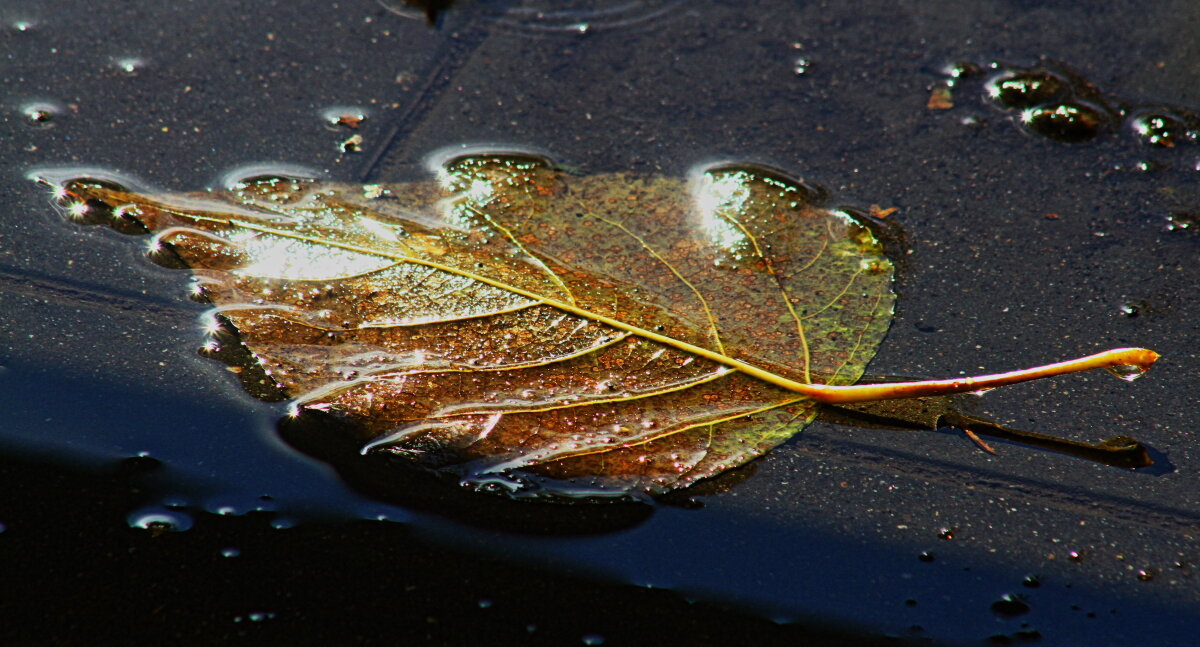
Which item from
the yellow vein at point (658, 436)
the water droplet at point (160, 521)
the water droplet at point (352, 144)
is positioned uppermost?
the water droplet at point (352, 144)

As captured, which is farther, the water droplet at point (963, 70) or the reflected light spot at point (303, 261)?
the water droplet at point (963, 70)

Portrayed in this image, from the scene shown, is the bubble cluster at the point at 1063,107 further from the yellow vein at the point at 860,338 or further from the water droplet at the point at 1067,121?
the yellow vein at the point at 860,338

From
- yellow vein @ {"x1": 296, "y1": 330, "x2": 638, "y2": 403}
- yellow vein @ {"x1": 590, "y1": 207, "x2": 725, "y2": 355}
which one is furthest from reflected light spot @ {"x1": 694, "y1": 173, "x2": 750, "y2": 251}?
yellow vein @ {"x1": 296, "y1": 330, "x2": 638, "y2": 403}

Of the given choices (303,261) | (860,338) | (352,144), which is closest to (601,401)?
(860,338)

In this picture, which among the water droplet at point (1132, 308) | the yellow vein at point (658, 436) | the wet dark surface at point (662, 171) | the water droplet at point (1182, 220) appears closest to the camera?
the wet dark surface at point (662, 171)

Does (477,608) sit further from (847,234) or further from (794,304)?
(847,234)

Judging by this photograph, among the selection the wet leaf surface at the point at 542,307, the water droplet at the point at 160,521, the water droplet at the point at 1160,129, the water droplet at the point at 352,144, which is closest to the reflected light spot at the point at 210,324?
the wet leaf surface at the point at 542,307

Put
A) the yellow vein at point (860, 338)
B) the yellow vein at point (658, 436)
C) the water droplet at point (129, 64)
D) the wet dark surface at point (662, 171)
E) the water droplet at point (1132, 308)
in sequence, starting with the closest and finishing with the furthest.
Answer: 1. the wet dark surface at point (662, 171)
2. the yellow vein at point (658, 436)
3. the yellow vein at point (860, 338)
4. the water droplet at point (1132, 308)
5. the water droplet at point (129, 64)
